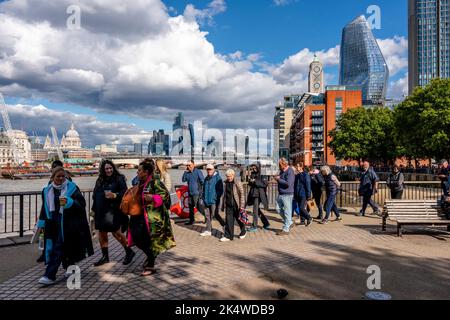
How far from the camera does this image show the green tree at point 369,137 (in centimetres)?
5194

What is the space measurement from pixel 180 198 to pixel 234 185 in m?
3.23

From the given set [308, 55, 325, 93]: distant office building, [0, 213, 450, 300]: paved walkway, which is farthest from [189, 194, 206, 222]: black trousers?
[308, 55, 325, 93]: distant office building

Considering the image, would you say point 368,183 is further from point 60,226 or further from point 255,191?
point 60,226

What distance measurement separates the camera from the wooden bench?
7.93 meters

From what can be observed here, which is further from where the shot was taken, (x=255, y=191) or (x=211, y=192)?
(x=255, y=191)

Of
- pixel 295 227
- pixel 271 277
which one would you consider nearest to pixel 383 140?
pixel 295 227

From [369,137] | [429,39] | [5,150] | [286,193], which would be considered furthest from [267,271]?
[429,39]

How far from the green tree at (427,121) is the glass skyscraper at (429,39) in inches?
4939

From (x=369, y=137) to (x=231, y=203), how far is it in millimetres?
49928

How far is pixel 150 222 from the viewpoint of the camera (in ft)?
17.5

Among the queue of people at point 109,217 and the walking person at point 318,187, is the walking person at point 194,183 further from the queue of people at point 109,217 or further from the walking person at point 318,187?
the walking person at point 318,187

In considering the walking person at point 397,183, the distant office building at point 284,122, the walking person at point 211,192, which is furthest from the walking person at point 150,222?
the distant office building at point 284,122
